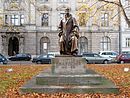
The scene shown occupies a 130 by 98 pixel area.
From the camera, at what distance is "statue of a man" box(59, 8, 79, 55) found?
16.2 metres

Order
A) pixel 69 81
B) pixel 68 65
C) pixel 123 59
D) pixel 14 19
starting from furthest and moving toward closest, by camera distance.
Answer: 1. pixel 14 19
2. pixel 123 59
3. pixel 68 65
4. pixel 69 81

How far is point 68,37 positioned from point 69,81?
2.62m

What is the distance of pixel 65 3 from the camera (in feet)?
208

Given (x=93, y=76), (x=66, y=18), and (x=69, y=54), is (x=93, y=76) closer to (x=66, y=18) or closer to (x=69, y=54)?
(x=69, y=54)

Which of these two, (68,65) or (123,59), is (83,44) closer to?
(123,59)

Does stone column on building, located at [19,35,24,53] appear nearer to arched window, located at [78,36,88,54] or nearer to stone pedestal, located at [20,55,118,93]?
arched window, located at [78,36,88,54]

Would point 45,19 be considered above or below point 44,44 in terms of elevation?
above

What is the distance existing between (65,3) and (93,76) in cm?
4991

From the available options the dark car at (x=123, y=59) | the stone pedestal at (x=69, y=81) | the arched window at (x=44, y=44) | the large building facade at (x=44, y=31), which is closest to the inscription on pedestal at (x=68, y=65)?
the stone pedestal at (x=69, y=81)

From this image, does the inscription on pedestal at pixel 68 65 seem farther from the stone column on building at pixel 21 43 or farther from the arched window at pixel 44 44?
the arched window at pixel 44 44

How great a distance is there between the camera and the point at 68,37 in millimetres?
16391

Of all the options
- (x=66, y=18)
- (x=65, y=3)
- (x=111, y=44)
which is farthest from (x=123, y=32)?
(x=66, y=18)

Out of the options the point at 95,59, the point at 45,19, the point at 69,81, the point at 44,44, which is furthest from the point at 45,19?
the point at 69,81

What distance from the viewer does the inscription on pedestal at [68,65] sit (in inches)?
617
